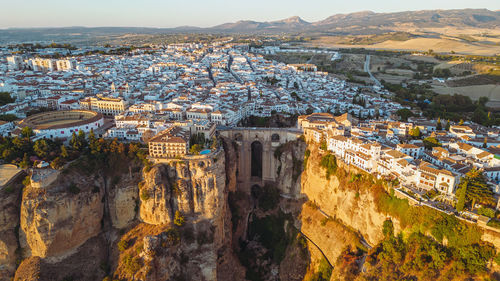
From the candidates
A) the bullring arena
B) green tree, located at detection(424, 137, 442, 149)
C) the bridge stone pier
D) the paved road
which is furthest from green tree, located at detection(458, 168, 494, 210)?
the paved road

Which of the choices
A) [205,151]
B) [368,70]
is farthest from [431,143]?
[368,70]

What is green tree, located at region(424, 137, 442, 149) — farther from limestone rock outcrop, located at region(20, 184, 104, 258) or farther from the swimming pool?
limestone rock outcrop, located at region(20, 184, 104, 258)

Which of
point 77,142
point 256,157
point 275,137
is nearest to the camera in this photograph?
point 77,142

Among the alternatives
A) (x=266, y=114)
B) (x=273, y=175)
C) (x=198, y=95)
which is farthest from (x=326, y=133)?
(x=198, y=95)

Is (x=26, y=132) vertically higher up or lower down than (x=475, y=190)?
higher up

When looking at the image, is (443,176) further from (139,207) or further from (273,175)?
(139,207)

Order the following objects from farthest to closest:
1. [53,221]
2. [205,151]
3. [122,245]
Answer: [205,151] → [122,245] → [53,221]

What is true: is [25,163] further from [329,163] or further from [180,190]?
[329,163]
